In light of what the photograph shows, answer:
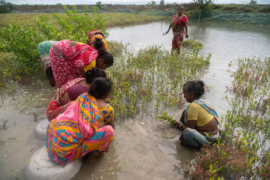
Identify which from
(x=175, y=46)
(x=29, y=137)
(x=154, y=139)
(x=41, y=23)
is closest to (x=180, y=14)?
(x=175, y=46)

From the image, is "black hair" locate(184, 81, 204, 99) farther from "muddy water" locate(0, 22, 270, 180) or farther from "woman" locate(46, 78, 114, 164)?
"woman" locate(46, 78, 114, 164)

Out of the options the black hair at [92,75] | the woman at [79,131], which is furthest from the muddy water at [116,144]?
the black hair at [92,75]

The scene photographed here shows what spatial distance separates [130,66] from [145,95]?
200 centimetres

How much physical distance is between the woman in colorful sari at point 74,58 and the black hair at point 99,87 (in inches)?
39.5

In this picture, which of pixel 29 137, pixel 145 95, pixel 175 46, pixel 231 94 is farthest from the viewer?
pixel 175 46

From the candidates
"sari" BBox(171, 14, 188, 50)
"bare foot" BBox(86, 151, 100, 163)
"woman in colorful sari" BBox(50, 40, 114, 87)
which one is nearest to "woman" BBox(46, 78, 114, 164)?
"bare foot" BBox(86, 151, 100, 163)

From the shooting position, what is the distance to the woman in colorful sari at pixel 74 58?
297 centimetres

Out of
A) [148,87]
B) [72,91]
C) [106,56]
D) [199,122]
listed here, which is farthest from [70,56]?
[199,122]

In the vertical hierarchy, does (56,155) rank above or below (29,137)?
above

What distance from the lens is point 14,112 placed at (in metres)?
3.35

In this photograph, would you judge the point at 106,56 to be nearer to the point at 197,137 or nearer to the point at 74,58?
the point at 74,58

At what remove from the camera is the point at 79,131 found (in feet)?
6.36

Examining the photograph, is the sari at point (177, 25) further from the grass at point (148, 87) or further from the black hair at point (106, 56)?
the black hair at point (106, 56)

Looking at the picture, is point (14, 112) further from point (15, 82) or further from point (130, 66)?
point (130, 66)
